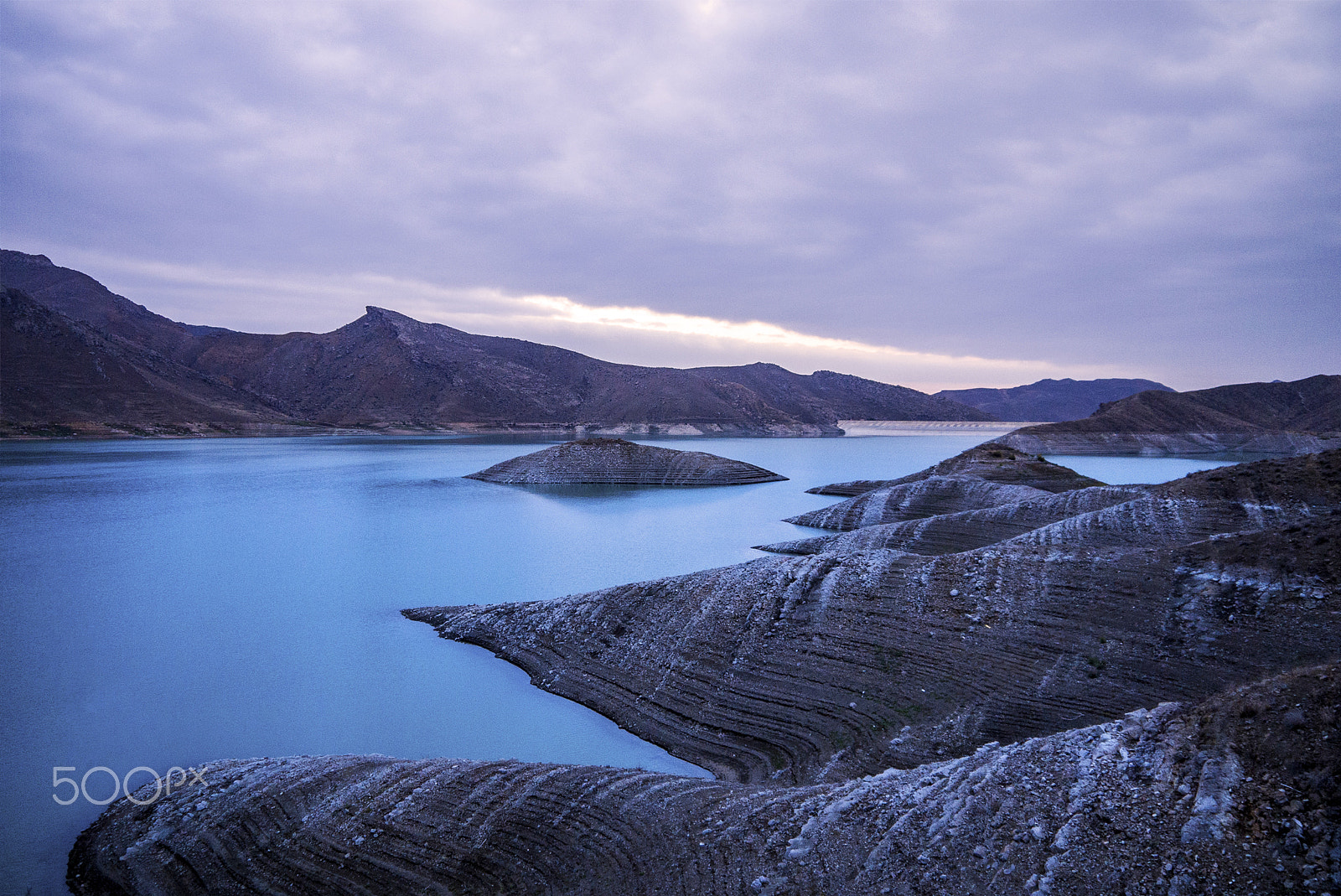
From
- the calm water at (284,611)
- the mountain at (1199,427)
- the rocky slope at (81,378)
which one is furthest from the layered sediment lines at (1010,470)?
the rocky slope at (81,378)

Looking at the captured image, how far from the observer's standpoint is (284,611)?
1719cm

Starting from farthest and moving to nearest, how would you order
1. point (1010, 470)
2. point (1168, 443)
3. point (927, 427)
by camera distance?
point (927, 427)
point (1168, 443)
point (1010, 470)

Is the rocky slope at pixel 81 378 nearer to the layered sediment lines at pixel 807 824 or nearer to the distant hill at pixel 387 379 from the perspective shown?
the distant hill at pixel 387 379

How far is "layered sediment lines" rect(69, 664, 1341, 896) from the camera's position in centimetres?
418

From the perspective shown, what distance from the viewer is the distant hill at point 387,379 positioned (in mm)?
124062

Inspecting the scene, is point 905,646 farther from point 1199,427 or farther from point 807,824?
point 1199,427

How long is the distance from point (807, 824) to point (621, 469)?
44181 millimetres

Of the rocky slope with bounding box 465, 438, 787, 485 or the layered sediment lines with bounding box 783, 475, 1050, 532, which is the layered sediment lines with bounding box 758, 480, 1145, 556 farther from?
the rocky slope with bounding box 465, 438, 787, 485

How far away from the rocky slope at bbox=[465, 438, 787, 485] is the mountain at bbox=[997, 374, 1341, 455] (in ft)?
147

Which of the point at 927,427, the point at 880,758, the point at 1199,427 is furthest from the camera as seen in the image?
the point at 927,427

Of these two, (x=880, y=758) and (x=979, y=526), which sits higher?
(x=979, y=526)

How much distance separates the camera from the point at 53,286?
172 meters

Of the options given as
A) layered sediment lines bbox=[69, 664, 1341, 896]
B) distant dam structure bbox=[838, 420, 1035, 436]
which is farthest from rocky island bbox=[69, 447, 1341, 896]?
distant dam structure bbox=[838, 420, 1035, 436]

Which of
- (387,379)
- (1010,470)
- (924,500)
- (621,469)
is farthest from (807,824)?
(387,379)
